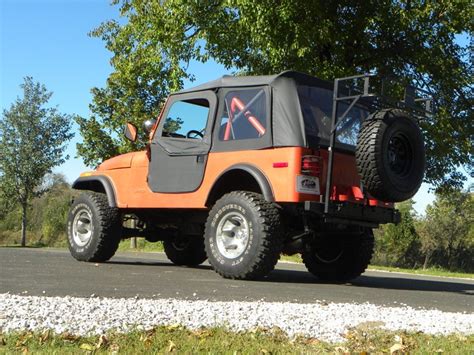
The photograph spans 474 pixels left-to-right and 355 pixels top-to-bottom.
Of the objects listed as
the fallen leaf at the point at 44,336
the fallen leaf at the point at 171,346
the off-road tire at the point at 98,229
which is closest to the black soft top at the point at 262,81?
the off-road tire at the point at 98,229

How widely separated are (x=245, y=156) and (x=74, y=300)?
3.22 m

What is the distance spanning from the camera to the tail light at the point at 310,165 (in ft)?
21.9

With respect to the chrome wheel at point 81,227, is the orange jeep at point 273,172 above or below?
above

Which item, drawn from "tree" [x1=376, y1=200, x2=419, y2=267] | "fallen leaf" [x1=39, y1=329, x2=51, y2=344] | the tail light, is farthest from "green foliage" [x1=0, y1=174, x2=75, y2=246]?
"fallen leaf" [x1=39, y1=329, x2=51, y2=344]

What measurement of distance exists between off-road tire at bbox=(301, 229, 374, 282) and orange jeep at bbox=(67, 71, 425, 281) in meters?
0.02

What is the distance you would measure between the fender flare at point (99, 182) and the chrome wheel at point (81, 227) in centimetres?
48

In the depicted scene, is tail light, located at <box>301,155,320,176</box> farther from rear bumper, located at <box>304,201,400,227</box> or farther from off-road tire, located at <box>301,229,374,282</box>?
off-road tire, located at <box>301,229,374,282</box>

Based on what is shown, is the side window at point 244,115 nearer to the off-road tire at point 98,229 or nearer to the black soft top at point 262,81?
the black soft top at point 262,81

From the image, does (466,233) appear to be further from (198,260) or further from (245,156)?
(245,156)

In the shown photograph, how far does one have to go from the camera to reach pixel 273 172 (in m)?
6.82

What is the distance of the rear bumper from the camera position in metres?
6.69

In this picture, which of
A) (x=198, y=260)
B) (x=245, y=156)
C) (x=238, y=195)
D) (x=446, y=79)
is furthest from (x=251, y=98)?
(x=446, y=79)

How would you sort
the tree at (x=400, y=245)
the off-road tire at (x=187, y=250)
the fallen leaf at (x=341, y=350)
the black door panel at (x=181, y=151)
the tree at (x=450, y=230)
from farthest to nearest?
the tree at (x=400, y=245), the tree at (x=450, y=230), the off-road tire at (x=187, y=250), the black door panel at (x=181, y=151), the fallen leaf at (x=341, y=350)

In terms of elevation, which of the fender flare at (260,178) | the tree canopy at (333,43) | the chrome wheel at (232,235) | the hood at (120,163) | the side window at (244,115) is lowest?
the chrome wheel at (232,235)
